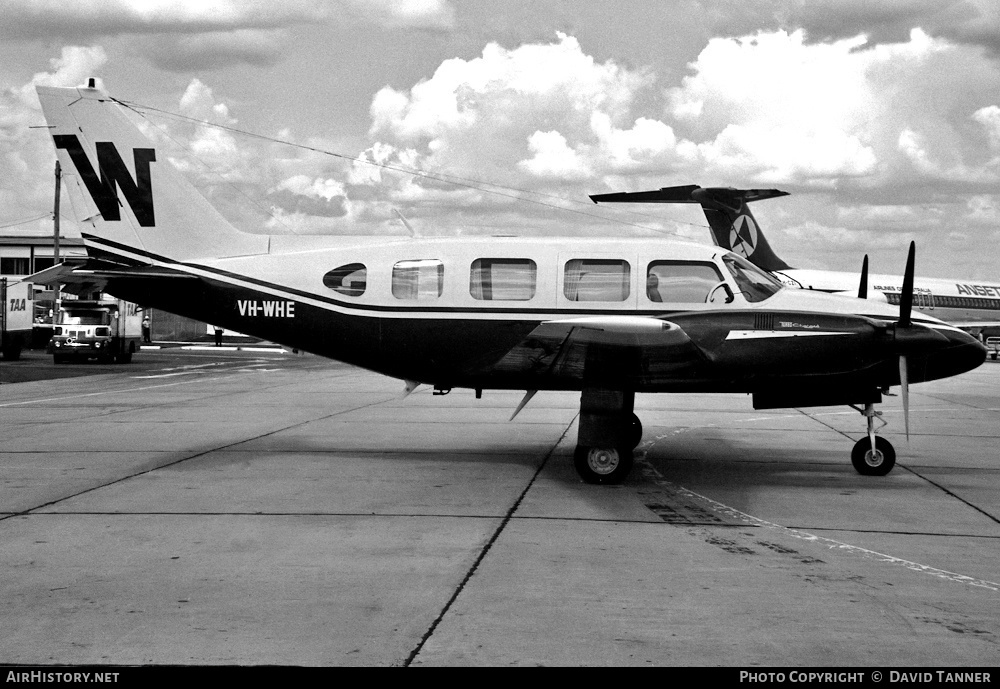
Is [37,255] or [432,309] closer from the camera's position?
[432,309]

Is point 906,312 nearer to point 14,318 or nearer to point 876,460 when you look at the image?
point 876,460

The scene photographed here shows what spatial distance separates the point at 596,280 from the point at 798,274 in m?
36.5

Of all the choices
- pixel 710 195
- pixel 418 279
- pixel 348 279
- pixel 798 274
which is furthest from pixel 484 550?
pixel 798 274

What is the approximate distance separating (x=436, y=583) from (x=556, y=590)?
2.69 feet

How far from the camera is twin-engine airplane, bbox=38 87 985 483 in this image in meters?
10.9

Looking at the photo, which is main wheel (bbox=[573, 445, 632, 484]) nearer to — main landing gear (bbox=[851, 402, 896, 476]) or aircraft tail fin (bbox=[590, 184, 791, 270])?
main landing gear (bbox=[851, 402, 896, 476])

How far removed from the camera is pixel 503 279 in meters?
12.2

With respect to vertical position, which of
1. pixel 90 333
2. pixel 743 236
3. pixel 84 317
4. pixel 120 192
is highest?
pixel 743 236

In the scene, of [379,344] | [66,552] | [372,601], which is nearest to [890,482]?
[379,344]

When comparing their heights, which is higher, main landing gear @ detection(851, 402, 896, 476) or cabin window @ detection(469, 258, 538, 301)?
cabin window @ detection(469, 258, 538, 301)

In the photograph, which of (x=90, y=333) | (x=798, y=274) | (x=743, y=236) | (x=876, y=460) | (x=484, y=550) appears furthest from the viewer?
(x=798, y=274)

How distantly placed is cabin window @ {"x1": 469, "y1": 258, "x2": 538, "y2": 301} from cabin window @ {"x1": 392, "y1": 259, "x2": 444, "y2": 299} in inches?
17.1

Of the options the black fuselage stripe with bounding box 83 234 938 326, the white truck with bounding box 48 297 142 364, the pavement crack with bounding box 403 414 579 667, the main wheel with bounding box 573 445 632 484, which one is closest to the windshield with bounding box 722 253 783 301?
the black fuselage stripe with bounding box 83 234 938 326

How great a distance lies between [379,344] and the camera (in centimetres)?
1239
